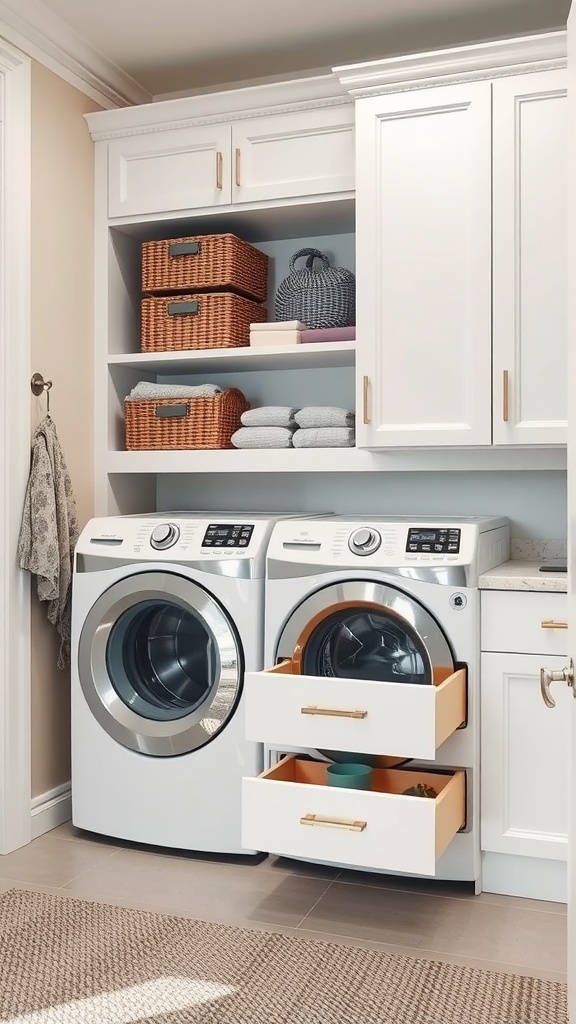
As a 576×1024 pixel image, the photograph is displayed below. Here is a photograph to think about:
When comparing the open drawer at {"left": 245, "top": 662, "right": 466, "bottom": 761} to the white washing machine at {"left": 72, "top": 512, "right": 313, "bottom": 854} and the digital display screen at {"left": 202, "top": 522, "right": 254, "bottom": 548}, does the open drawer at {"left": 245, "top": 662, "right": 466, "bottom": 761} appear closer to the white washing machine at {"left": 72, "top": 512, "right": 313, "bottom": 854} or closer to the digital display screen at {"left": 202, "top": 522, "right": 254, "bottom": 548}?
the white washing machine at {"left": 72, "top": 512, "right": 313, "bottom": 854}

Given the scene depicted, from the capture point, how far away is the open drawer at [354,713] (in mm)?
2184

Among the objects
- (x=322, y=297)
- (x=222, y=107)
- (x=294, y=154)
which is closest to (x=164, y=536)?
(x=322, y=297)

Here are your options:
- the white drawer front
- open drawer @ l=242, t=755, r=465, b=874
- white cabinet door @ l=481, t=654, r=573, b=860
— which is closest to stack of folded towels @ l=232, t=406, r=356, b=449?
the white drawer front

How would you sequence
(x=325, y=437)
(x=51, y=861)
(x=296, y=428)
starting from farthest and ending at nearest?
1. (x=296, y=428)
2. (x=325, y=437)
3. (x=51, y=861)

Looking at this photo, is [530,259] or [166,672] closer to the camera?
[530,259]

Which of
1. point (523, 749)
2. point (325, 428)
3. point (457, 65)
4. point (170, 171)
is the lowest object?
point (523, 749)

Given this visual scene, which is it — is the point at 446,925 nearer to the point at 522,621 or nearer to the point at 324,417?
the point at 522,621

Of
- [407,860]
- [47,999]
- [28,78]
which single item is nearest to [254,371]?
[28,78]

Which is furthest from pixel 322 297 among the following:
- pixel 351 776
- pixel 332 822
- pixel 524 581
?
pixel 332 822

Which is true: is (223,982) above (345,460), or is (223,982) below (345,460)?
below

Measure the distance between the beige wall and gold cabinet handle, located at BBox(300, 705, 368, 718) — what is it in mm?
1035

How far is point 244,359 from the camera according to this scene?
3.10m

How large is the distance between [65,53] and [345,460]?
1584 millimetres

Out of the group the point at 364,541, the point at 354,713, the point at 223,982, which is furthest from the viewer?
the point at 364,541
